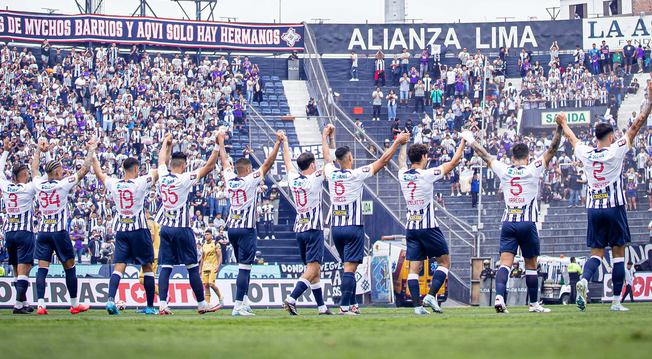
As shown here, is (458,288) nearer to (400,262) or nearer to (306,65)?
(400,262)

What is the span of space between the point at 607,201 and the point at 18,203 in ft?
32.7

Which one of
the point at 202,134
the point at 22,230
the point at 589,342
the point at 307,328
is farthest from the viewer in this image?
the point at 202,134

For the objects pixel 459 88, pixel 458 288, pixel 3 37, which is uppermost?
pixel 3 37

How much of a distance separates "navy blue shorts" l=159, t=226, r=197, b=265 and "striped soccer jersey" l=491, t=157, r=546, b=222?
203 inches

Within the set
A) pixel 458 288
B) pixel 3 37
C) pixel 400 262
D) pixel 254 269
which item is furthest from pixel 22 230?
pixel 3 37

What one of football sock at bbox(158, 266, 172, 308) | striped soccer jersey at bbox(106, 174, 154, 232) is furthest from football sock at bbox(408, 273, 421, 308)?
striped soccer jersey at bbox(106, 174, 154, 232)

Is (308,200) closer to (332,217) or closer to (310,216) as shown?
(310,216)

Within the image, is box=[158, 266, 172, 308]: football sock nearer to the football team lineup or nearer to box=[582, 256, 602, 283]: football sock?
the football team lineup

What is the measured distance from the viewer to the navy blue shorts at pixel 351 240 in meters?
12.5

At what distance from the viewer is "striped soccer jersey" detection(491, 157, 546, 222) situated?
39.5ft

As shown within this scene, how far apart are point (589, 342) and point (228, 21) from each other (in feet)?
133

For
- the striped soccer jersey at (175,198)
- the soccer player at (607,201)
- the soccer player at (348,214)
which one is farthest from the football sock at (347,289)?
the soccer player at (607,201)

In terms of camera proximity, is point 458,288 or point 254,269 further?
point 458,288

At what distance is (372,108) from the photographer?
132ft
